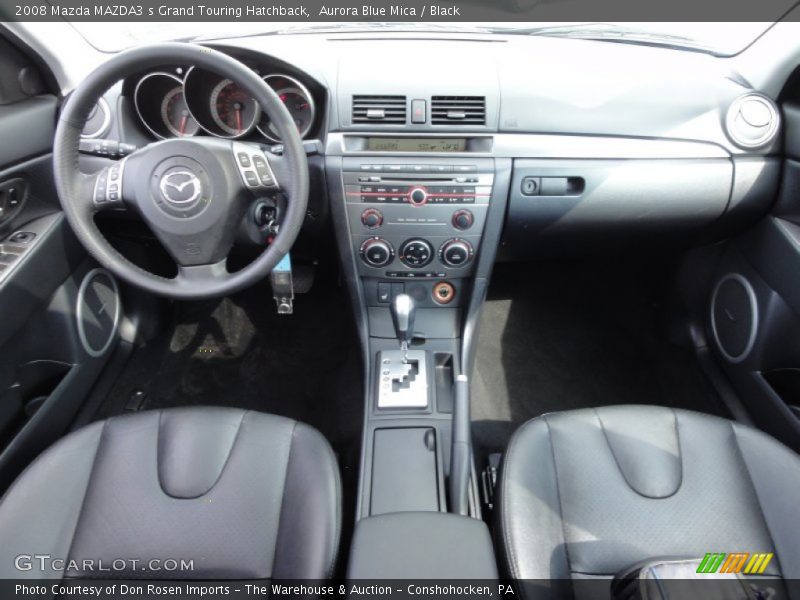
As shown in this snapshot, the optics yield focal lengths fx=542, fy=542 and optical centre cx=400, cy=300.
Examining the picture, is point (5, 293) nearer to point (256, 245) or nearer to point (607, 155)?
point (256, 245)

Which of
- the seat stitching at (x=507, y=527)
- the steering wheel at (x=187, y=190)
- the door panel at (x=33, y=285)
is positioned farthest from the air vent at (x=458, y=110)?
the door panel at (x=33, y=285)

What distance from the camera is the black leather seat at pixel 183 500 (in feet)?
3.64

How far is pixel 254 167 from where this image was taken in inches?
50.8

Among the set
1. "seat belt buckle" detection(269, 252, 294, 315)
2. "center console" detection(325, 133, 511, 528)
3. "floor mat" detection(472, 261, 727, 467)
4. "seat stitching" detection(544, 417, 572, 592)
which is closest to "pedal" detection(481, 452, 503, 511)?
"center console" detection(325, 133, 511, 528)

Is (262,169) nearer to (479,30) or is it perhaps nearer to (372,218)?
(372,218)

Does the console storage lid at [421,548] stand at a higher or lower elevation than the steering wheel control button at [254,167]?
lower

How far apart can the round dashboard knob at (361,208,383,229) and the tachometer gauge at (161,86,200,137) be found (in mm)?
555

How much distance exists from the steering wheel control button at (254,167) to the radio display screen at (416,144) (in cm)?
38

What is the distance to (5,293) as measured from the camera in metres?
1.40

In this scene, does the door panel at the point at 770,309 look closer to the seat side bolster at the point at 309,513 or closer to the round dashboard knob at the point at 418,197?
the round dashboard knob at the point at 418,197

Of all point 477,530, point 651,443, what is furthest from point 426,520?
point 651,443

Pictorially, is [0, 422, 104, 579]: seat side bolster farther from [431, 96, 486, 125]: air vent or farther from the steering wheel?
[431, 96, 486, 125]: air vent

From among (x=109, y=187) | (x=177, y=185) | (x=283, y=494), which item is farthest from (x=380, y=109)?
(x=283, y=494)

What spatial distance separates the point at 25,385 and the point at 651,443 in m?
1.73
